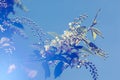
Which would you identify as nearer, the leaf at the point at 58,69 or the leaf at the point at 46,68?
the leaf at the point at 58,69

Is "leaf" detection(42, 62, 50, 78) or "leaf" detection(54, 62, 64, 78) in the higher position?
"leaf" detection(42, 62, 50, 78)

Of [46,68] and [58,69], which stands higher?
[46,68]

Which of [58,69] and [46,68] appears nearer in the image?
[58,69]

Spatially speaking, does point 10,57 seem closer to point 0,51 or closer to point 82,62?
point 0,51

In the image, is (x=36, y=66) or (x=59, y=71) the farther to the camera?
(x=36, y=66)

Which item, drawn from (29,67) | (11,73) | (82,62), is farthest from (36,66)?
(82,62)

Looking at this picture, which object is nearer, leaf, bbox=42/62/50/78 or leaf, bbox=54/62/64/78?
leaf, bbox=54/62/64/78

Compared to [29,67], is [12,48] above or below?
above

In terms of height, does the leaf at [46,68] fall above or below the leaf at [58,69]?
above

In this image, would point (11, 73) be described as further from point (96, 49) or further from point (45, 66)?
point (96, 49)

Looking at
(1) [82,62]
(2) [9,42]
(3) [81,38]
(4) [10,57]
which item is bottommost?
(1) [82,62]
